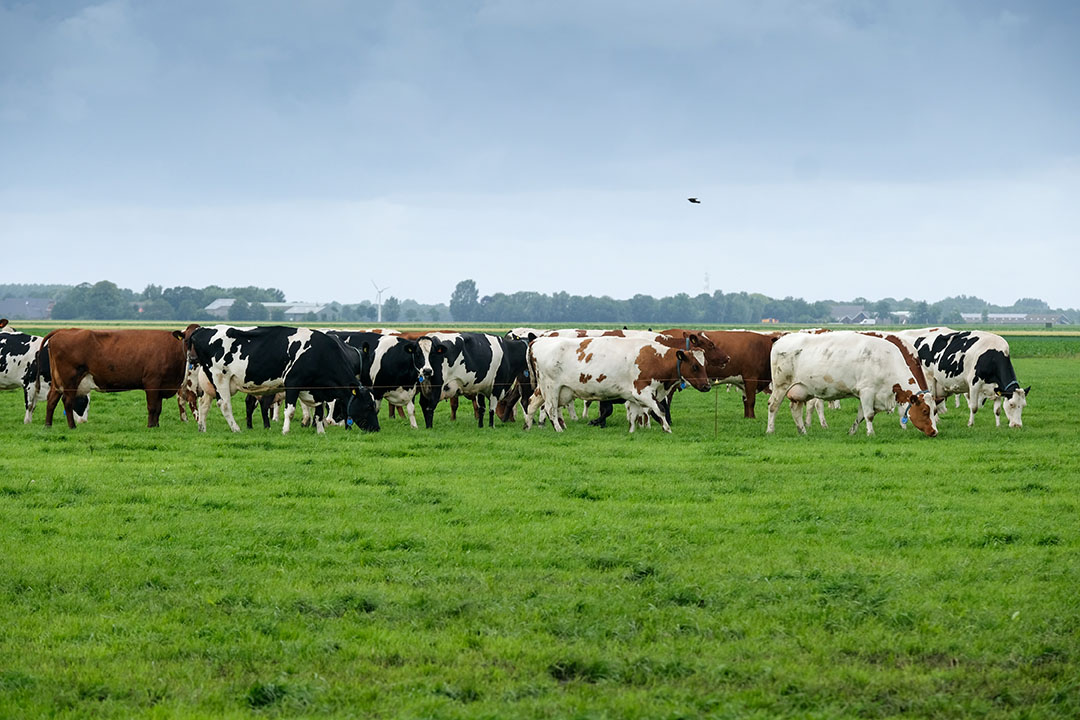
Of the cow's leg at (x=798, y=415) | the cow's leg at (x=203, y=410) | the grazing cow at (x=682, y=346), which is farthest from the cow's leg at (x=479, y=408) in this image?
the cow's leg at (x=798, y=415)

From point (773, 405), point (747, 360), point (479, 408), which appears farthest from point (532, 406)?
point (747, 360)

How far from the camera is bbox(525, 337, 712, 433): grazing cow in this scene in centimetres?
2383

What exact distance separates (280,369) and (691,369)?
A: 8589mm

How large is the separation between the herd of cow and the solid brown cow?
29 millimetres

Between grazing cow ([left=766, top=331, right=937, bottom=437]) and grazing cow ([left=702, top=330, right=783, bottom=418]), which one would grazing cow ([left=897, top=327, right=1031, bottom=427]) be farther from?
grazing cow ([left=702, top=330, right=783, bottom=418])

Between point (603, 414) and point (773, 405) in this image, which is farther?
point (603, 414)

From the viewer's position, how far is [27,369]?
2600 cm

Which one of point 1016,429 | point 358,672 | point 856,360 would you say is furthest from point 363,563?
point 1016,429

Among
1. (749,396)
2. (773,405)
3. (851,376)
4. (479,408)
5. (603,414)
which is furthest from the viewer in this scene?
(749,396)

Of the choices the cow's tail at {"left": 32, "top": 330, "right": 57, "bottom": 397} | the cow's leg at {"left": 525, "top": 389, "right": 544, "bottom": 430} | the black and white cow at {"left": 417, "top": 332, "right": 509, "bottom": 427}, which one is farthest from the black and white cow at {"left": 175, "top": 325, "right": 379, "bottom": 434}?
the cow's tail at {"left": 32, "top": 330, "right": 57, "bottom": 397}

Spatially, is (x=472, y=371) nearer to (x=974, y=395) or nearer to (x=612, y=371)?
(x=612, y=371)

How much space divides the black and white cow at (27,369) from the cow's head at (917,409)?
17.2 meters

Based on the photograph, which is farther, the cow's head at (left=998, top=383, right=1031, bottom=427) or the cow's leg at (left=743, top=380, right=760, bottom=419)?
the cow's leg at (left=743, top=380, right=760, bottom=419)

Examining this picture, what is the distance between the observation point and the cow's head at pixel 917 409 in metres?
21.9
